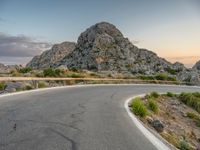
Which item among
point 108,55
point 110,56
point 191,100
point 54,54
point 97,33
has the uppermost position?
point 97,33

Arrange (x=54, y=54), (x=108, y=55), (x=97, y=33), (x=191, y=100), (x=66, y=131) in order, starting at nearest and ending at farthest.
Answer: (x=66, y=131) → (x=191, y=100) → (x=108, y=55) → (x=97, y=33) → (x=54, y=54)

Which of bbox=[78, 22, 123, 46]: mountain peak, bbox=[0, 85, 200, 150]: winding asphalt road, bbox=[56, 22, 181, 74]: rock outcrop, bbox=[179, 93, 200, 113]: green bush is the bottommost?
bbox=[179, 93, 200, 113]: green bush

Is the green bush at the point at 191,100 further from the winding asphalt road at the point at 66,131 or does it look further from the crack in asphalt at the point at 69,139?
the crack in asphalt at the point at 69,139

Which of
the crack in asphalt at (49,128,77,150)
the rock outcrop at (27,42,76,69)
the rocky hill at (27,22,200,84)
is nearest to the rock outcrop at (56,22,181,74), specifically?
the rocky hill at (27,22,200,84)

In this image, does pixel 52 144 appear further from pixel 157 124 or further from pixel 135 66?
pixel 135 66

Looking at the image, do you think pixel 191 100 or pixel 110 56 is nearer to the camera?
pixel 191 100

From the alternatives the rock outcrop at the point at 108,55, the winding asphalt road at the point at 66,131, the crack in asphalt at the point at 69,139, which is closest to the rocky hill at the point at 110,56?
the rock outcrop at the point at 108,55

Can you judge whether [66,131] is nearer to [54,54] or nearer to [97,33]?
[97,33]

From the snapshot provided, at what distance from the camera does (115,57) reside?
10219cm

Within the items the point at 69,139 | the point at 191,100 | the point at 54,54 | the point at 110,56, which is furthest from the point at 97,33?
the point at 69,139

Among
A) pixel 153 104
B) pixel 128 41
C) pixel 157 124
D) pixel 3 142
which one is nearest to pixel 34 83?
pixel 153 104

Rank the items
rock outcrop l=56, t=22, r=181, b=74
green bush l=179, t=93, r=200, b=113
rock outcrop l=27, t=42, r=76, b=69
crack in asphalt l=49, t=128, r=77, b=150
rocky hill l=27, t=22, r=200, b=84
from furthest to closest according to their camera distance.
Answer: rock outcrop l=27, t=42, r=76, b=69 < rock outcrop l=56, t=22, r=181, b=74 < rocky hill l=27, t=22, r=200, b=84 < green bush l=179, t=93, r=200, b=113 < crack in asphalt l=49, t=128, r=77, b=150

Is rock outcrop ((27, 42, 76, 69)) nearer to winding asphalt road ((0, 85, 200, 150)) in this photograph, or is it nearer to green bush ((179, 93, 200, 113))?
green bush ((179, 93, 200, 113))

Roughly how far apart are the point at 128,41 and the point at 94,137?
110 meters
